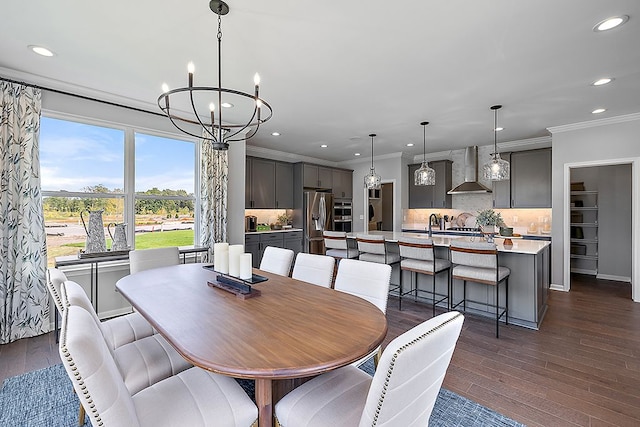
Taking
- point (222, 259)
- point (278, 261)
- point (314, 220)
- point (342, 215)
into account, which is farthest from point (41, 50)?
point (342, 215)

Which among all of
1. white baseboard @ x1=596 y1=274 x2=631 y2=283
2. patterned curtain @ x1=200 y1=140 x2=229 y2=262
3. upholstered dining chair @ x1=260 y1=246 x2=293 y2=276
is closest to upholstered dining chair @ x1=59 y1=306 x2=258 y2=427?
upholstered dining chair @ x1=260 y1=246 x2=293 y2=276

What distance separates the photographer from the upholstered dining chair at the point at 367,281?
1.97m

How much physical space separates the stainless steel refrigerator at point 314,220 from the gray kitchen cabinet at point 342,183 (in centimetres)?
62

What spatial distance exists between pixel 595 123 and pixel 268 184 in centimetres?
552

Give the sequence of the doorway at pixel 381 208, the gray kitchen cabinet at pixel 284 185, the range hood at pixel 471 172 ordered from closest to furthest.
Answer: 1. the range hood at pixel 471 172
2. the gray kitchen cabinet at pixel 284 185
3. the doorway at pixel 381 208

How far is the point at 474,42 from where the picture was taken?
2.40 m

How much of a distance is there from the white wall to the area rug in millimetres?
3975

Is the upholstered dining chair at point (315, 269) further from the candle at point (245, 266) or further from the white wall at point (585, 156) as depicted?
the white wall at point (585, 156)

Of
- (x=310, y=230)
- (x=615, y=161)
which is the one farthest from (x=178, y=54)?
(x=615, y=161)

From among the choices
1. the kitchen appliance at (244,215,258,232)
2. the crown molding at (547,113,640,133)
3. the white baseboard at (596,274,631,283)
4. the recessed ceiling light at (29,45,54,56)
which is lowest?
the white baseboard at (596,274,631,283)

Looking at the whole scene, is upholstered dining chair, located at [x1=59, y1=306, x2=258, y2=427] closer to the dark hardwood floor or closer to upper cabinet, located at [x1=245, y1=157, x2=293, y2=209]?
the dark hardwood floor

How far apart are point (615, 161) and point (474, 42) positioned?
3.64 m

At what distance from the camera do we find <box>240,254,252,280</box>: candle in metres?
2.13

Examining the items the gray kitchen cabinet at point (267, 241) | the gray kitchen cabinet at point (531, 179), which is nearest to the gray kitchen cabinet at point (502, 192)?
the gray kitchen cabinet at point (531, 179)
